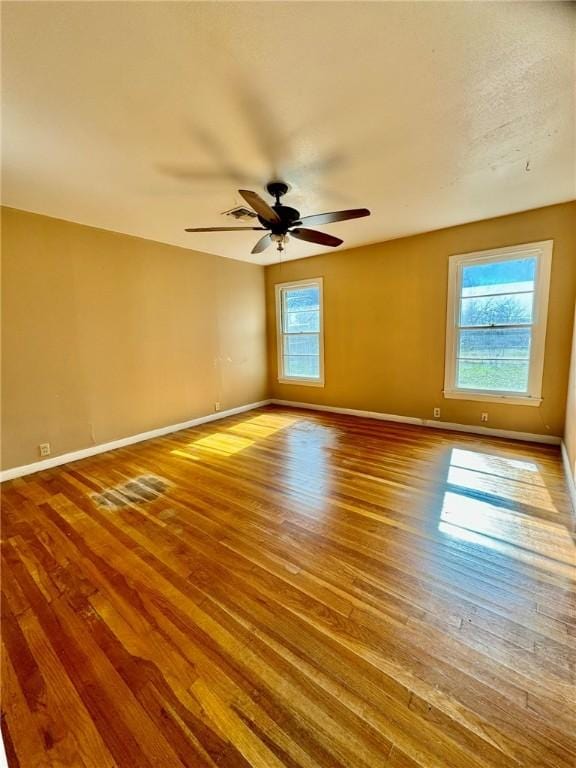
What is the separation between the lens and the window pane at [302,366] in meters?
5.67

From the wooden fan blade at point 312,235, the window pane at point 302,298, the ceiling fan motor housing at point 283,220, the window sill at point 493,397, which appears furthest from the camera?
the window pane at point 302,298

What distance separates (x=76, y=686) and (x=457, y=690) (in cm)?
149

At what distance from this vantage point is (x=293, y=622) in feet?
5.01

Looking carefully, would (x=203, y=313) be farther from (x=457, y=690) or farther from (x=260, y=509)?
(x=457, y=690)

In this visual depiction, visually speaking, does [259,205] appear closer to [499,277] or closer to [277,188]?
[277,188]

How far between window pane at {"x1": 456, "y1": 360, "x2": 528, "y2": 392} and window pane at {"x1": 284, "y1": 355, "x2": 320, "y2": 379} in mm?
2282

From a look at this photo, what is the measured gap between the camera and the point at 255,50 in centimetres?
150

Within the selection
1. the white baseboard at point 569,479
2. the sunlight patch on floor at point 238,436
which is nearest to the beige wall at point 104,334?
the sunlight patch on floor at point 238,436

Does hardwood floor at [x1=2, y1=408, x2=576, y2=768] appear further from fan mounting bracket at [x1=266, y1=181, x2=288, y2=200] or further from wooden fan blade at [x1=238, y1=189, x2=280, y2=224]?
fan mounting bracket at [x1=266, y1=181, x2=288, y2=200]

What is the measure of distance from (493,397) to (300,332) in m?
3.14

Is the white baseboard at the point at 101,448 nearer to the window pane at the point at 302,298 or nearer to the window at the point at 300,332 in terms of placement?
the window at the point at 300,332

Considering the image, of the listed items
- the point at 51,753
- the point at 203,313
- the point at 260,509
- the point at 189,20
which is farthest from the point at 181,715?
the point at 203,313

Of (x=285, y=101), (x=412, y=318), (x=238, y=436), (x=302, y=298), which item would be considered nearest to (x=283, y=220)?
(x=285, y=101)

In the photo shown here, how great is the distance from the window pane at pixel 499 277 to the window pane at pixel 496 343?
0.48 metres
